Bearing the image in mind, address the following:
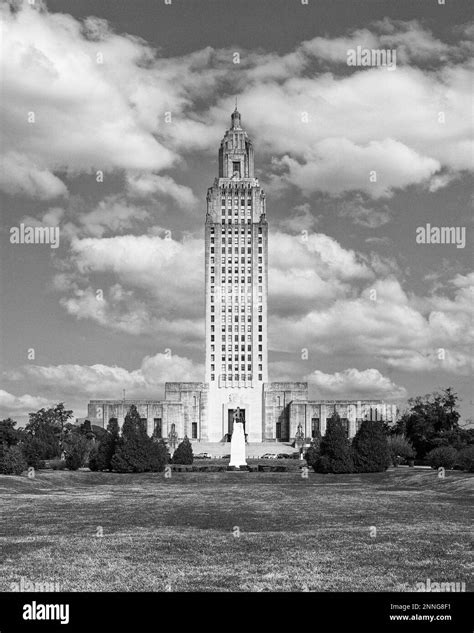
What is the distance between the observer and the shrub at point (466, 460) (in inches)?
2004

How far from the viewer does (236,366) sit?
147375mm

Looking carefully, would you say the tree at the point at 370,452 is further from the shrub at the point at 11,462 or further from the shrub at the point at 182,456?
the shrub at the point at 182,456

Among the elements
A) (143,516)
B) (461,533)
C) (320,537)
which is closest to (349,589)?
(320,537)

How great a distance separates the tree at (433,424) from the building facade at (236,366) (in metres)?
55.8

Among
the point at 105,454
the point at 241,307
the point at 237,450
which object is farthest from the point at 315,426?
the point at 105,454

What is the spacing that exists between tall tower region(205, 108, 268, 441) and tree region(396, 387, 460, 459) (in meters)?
61.3

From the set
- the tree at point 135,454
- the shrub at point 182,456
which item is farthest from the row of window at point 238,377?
the tree at point 135,454

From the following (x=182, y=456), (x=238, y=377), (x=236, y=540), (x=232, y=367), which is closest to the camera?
(x=236, y=540)

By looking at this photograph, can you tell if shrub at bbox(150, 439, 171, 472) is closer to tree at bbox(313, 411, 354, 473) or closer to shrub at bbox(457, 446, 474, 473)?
tree at bbox(313, 411, 354, 473)

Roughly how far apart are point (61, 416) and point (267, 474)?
5480 centimetres

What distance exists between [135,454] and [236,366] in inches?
3494

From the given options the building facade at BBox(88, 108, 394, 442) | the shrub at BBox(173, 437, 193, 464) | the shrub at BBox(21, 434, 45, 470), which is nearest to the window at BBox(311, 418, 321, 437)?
the building facade at BBox(88, 108, 394, 442)

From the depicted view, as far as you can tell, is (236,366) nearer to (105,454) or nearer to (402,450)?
(402,450)
